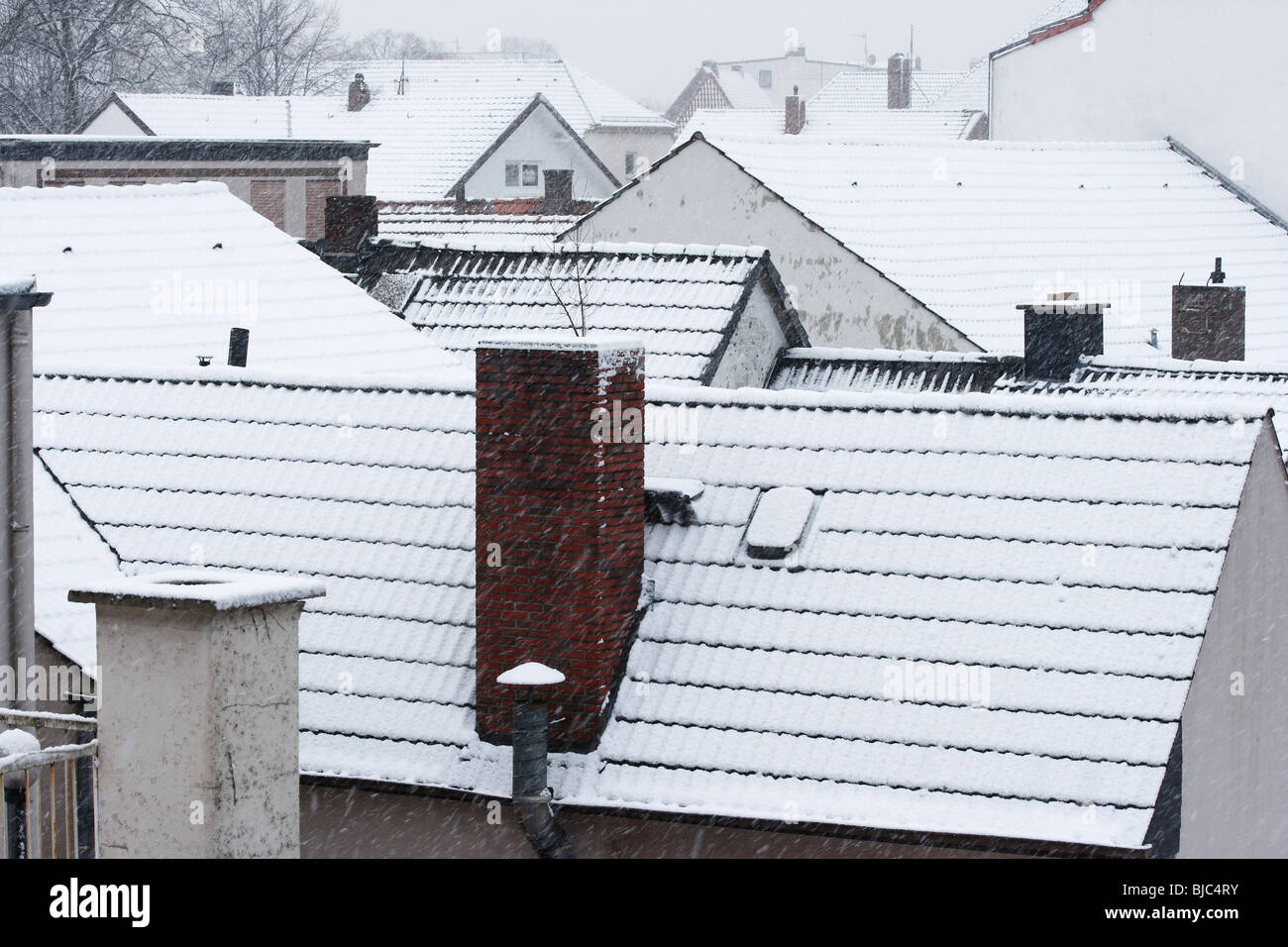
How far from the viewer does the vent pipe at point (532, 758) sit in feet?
28.3

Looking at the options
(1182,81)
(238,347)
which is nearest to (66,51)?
(1182,81)

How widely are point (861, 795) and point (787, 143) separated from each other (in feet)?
54.0

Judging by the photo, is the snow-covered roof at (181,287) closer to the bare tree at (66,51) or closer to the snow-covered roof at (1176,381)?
the snow-covered roof at (1176,381)

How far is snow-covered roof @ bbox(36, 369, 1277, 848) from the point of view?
8383mm

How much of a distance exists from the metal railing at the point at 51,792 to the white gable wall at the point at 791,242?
48.0 feet

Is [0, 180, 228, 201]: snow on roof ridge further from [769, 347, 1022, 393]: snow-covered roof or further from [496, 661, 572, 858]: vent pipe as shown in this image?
[496, 661, 572, 858]: vent pipe

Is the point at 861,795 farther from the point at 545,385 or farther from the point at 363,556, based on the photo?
the point at 363,556

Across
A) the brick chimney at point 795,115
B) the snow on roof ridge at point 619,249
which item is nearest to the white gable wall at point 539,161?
the brick chimney at point 795,115

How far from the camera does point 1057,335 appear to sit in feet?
54.7

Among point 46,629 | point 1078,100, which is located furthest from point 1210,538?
point 1078,100

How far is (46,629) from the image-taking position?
921 centimetres

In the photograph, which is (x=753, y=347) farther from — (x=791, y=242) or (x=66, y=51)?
(x=66, y=51)

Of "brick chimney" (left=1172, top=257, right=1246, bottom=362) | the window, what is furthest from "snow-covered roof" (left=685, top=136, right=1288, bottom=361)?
the window
